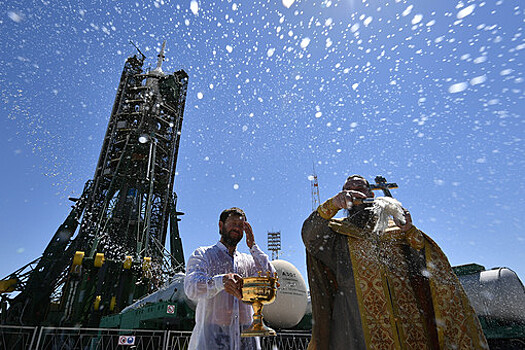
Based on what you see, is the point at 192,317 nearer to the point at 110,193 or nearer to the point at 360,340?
the point at 360,340

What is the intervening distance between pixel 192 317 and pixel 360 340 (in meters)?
9.33

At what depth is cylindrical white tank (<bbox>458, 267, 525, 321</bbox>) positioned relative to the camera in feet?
22.6

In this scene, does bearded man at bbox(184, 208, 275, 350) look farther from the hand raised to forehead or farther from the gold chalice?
the hand raised to forehead

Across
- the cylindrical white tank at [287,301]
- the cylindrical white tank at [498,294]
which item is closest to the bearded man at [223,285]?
the cylindrical white tank at [498,294]

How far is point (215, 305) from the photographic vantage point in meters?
2.22

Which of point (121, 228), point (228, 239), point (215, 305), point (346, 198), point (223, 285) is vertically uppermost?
point (121, 228)

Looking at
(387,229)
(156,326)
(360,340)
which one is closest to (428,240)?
(387,229)

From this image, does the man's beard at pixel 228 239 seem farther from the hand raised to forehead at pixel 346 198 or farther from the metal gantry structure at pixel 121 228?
the metal gantry structure at pixel 121 228

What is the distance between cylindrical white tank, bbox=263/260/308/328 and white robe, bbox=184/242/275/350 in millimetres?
7911

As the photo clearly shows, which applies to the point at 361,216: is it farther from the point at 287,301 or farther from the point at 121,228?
the point at 121,228

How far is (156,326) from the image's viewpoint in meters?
11.2

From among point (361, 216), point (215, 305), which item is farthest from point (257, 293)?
point (361, 216)

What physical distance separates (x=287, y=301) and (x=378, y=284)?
27.9ft

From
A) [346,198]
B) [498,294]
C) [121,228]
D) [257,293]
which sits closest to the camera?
[257,293]
